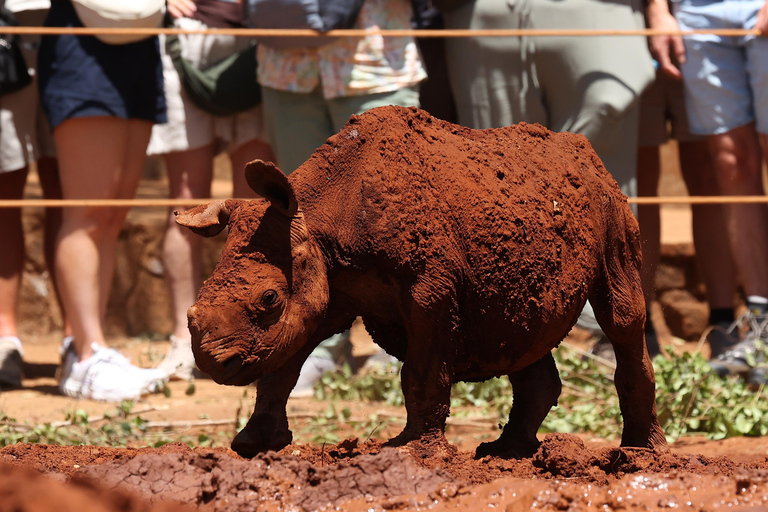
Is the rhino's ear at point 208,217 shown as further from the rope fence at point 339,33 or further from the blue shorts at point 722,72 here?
the blue shorts at point 722,72

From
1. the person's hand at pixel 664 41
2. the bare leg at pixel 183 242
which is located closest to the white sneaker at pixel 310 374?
the bare leg at pixel 183 242

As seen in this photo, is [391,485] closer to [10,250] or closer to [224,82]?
[224,82]

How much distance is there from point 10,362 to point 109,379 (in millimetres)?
833

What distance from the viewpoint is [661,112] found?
20.1 ft

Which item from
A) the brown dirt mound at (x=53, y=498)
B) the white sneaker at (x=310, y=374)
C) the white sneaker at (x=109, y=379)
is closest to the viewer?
the brown dirt mound at (x=53, y=498)

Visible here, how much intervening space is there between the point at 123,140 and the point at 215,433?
174cm

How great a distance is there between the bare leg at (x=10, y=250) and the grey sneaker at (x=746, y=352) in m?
3.93

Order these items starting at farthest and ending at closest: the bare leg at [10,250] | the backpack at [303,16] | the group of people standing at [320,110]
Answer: the bare leg at [10,250]
the group of people standing at [320,110]
the backpack at [303,16]

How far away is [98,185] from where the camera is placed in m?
5.54

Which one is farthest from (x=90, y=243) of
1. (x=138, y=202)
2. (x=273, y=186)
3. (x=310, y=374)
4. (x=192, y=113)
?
(x=273, y=186)

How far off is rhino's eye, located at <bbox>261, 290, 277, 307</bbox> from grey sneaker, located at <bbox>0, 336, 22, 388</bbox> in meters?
3.56

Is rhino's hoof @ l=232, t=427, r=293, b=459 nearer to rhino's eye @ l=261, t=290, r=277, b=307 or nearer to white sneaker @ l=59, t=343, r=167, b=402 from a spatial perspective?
rhino's eye @ l=261, t=290, r=277, b=307

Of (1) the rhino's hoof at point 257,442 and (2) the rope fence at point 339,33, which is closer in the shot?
(1) the rhino's hoof at point 257,442

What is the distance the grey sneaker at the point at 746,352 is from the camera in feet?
18.0
